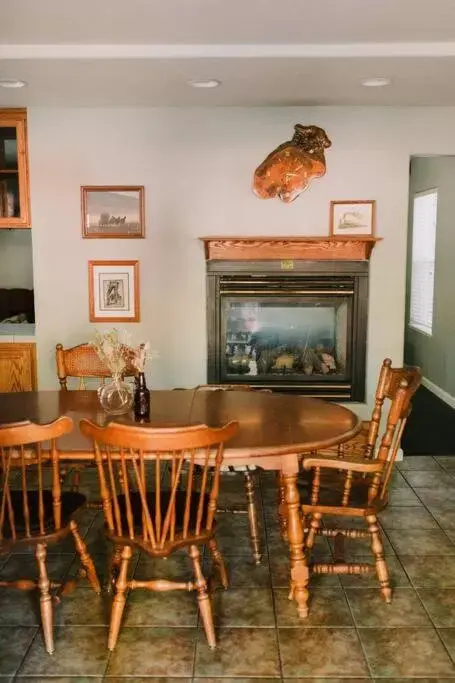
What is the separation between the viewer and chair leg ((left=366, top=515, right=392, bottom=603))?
109 inches

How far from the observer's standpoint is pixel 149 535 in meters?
2.41

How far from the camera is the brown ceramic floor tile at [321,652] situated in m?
2.34

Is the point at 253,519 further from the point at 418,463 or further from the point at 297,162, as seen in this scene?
the point at 297,162

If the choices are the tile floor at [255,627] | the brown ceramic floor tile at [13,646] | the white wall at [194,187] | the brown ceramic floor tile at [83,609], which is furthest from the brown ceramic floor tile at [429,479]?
the brown ceramic floor tile at [13,646]

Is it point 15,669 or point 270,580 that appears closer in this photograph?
point 15,669

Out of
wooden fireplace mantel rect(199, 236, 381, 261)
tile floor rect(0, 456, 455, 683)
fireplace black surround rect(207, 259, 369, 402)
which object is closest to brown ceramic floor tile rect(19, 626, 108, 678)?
tile floor rect(0, 456, 455, 683)

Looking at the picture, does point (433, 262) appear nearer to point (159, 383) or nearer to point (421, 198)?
point (421, 198)

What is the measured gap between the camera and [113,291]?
464 cm

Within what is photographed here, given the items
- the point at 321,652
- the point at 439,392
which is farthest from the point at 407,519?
the point at 439,392

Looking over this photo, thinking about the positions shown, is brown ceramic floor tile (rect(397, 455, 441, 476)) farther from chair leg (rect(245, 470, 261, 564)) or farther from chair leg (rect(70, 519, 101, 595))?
chair leg (rect(70, 519, 101, 595))

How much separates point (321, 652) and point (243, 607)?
414 mm

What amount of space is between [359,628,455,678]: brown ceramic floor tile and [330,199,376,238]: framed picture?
266 centimetres
